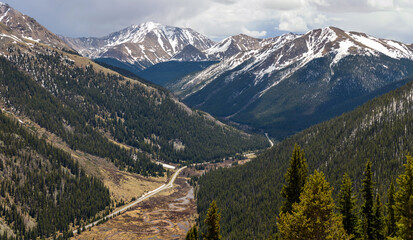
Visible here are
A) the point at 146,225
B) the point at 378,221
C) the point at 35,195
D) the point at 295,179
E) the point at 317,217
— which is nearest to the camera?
the point at 317,217

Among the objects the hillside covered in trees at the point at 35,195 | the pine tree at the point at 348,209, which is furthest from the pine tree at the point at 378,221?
the hillside covered in trees at the point at 35,195

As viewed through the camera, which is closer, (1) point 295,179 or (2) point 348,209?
(1) point 295,179

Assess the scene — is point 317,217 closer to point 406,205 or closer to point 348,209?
→ point 406,205

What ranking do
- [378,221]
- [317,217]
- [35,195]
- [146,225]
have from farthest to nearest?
[146,225], [35,195], [378,221], [317,217]

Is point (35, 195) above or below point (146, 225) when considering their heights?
above

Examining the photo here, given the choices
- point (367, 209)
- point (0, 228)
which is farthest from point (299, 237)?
point (0, 228)

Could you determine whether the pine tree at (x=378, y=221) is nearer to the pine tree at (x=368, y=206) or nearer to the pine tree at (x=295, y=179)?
the pine tree at (x=368, y=206)

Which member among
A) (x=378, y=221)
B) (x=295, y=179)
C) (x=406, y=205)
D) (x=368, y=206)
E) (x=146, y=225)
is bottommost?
(x=146, y=225)

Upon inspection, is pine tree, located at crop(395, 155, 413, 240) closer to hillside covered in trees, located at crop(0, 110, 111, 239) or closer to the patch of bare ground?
the patch of bare ground

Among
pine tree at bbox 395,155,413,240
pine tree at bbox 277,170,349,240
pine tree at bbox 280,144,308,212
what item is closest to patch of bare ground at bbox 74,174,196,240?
pine tree at bbox 280,144,308,212

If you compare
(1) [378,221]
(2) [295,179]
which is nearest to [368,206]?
(1) [378,221]

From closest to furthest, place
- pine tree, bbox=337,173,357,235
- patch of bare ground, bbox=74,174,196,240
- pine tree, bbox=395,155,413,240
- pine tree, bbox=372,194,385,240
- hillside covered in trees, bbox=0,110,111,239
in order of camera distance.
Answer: pine tree, bbox=395,155,413,240
pine tree, bbox=337,173,357,235
pine tree, bbox=372,194,385,240
hillside covered in trees, bbox=0,110,111,239
patch of bare ground, bbox=74,174,196,240
